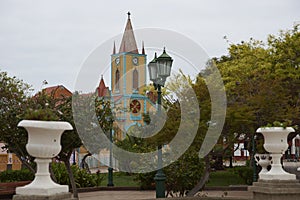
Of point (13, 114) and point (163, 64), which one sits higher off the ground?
point (163, 64)

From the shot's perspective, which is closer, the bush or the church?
the bush

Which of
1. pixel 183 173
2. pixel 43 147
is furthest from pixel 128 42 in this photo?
pixel 43 147

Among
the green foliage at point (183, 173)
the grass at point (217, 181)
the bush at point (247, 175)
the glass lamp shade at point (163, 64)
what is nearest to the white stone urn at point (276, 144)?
the glass lamp shade at point (163, 64)

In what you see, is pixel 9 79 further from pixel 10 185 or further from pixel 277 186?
pixel 277 186

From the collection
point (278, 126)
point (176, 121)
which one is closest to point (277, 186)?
point (278, 126)

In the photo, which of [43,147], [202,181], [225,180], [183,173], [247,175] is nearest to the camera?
[43,147]

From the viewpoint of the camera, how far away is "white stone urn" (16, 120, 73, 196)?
6719mm

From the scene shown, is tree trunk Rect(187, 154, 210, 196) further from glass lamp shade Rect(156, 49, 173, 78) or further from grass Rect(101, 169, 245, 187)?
grass Rect(101, 169, 245, 187)

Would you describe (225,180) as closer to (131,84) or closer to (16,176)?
(16,176)

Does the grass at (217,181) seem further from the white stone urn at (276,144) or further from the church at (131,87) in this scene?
the white stone urn at (276,144)

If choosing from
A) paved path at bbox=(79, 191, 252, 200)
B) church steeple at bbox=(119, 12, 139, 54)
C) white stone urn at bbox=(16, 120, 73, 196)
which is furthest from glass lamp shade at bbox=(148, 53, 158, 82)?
paved path at bbox=(79, 191, 252, 200)

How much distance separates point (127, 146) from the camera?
23.0 m

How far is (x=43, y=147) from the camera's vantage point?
685 cm

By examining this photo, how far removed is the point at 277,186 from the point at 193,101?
3849 millimetres
